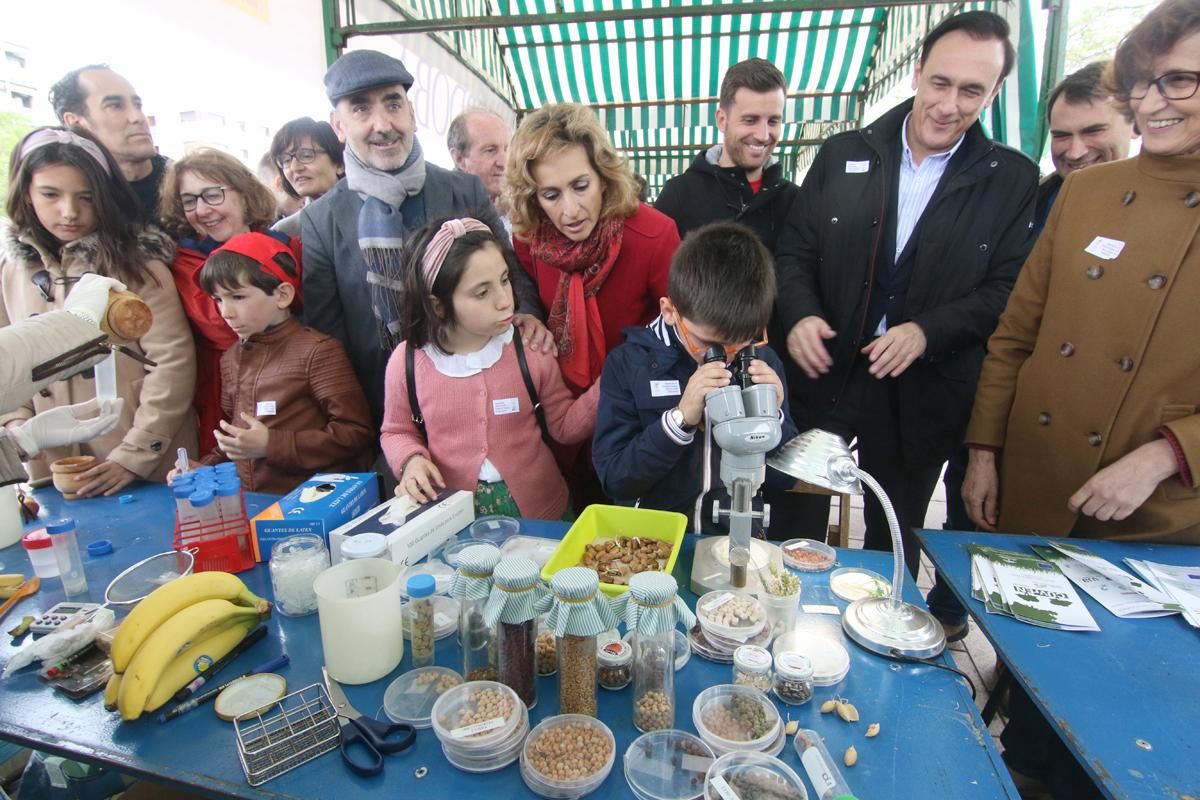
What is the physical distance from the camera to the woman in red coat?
1981mm

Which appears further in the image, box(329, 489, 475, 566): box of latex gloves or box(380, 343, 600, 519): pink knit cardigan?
box(380, 343, 600, 519): pink knit cardigan

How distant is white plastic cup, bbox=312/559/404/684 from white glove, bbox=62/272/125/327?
33.9 inches

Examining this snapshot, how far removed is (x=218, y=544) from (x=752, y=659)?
4.11 feet

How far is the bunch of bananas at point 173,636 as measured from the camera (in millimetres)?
1015

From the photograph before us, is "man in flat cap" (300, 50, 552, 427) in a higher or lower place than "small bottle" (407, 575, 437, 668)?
higher

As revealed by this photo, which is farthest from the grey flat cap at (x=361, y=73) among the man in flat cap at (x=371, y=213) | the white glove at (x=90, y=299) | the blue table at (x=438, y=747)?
the blue table at (x=438, y=747)

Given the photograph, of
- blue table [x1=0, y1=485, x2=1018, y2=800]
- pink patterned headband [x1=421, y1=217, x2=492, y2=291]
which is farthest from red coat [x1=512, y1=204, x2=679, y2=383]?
blue table [x1=0, y1=485, x2=1018, y2=800]

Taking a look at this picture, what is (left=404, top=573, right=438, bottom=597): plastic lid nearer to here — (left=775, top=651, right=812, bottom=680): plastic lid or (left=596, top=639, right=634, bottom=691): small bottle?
(left=596, top=639, right=634, bottom=691): small bottle

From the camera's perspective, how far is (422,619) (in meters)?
1.13

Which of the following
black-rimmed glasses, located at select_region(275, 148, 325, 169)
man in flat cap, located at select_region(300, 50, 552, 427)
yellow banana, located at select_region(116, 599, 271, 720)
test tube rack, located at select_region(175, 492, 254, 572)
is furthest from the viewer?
black-rimmed glasses, located at select_region(275, 148, 325, 169)

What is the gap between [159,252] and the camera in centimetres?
226

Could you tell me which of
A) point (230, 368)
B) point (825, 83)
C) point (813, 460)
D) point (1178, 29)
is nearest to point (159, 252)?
point (230, 368)

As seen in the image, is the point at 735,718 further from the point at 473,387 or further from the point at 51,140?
the point at 51,140

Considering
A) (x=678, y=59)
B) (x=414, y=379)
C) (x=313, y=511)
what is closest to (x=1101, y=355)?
(x=414, y=379)
